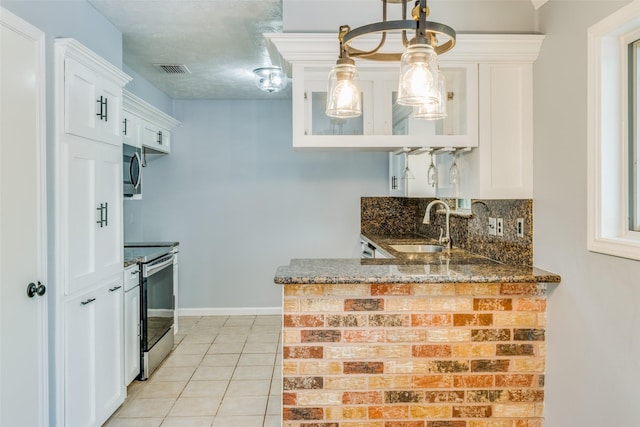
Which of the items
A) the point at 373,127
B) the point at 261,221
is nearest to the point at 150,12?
the point at 373,127

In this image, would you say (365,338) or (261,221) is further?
(261,221)

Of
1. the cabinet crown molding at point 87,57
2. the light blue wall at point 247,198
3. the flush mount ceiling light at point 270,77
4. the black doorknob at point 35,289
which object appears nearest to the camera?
the black doorknob at point 35,289

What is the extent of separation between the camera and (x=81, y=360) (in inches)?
91.7

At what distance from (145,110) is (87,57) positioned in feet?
5.10

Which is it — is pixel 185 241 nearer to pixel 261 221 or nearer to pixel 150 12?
pixel 261 221

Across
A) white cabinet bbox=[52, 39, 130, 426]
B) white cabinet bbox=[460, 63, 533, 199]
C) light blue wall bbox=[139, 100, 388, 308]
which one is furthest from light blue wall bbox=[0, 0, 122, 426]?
light blue wall bbox=[139, 100, 388, 308]

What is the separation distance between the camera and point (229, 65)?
3762 mm

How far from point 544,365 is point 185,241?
402cm

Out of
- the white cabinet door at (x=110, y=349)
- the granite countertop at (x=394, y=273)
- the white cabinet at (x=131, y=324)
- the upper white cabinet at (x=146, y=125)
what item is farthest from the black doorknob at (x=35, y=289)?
the upper white cabinet at (x=146, y=125)

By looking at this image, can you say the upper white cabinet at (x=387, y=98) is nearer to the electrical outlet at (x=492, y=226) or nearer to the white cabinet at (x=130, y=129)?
the electrical outlet at (x=492, y=226)

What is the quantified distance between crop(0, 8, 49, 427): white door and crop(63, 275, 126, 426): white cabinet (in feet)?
0.56

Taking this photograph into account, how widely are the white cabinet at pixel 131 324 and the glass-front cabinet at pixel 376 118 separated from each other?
166 cm

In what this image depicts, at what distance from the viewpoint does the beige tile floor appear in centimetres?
274

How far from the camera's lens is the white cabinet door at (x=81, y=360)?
220 cm
